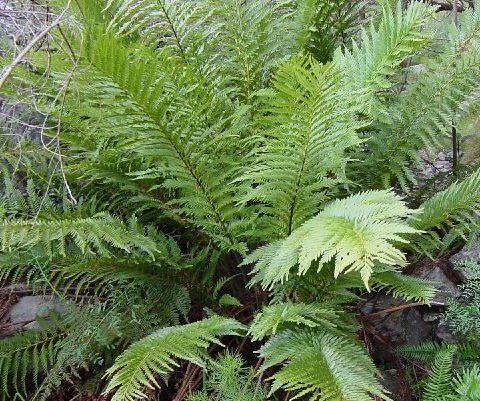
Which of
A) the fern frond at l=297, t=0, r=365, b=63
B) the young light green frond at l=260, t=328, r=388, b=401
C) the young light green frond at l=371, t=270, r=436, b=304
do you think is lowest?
the young light green frond at l=260, t=328, r=388, b=401

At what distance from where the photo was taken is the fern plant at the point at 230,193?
1269 mm

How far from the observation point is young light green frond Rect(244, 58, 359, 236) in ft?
4.24

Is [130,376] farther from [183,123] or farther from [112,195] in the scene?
[112,195]

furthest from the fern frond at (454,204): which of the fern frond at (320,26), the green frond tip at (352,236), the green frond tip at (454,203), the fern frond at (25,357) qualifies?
the fern frond at (25,357)

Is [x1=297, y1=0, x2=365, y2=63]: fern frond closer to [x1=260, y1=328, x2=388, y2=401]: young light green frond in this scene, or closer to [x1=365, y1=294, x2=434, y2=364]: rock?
[x1=365, y1=294, x2=434, y2=364]: rock

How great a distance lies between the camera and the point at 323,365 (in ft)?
3.88

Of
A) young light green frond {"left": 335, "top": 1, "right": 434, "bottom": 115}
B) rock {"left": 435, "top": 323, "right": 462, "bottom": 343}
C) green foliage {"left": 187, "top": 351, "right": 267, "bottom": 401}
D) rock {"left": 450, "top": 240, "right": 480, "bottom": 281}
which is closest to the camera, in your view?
green foliage {"left": 187, "top": 351, "right": 267, "bottom": 401}

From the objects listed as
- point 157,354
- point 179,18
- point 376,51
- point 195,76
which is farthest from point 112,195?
point 376,51

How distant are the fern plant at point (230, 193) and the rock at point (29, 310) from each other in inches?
5.4

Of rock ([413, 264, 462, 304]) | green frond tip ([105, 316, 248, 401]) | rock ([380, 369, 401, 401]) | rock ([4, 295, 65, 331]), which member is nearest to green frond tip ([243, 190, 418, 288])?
green frond tip ([105, 316, 248, 401])

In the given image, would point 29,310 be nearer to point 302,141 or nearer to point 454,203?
point 302,141

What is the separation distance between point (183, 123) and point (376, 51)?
0.62 metres

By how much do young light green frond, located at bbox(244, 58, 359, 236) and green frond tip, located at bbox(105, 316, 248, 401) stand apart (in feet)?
1.17

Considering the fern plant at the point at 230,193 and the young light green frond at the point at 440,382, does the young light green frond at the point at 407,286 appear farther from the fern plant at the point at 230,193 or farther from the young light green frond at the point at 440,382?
the young light green frond at the point at 440,382
